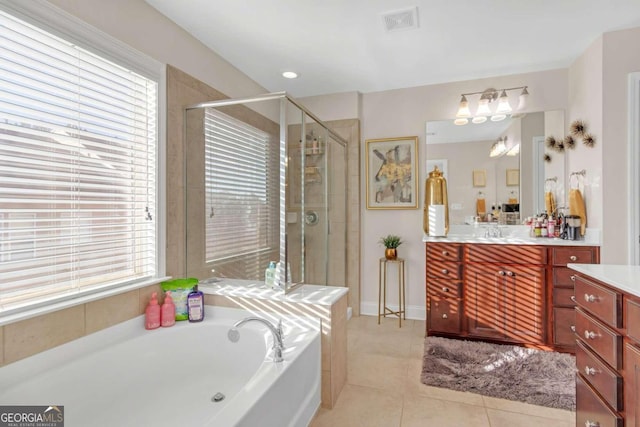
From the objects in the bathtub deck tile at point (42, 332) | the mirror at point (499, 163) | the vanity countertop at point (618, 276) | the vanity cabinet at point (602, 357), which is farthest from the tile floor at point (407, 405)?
the mirror at point (499, 163)

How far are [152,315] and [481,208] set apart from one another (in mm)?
2906

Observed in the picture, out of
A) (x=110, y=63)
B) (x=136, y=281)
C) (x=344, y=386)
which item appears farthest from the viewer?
(x=344, y=386)

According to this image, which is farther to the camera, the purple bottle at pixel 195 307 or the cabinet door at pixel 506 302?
the cabinet door at pixel 506 302

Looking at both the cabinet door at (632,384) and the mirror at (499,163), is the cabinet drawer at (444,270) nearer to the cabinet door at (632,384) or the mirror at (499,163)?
the mirror at (499,163)

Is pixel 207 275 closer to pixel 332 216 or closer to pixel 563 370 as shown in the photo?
pixel 332 216

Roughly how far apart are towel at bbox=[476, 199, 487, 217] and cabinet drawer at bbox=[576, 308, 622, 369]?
5.50 feet

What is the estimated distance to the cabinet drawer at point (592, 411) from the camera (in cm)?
121

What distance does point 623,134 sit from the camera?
230 centimetres

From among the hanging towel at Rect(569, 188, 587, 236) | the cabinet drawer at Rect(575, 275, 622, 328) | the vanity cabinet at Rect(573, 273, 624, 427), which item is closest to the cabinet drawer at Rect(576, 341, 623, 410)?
the vanity cabinet at Rect(573, 273, 624, 427)

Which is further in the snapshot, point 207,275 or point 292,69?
point 292,69

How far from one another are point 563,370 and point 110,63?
A: 3.47 metres

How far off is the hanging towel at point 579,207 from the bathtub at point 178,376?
236 centimetres

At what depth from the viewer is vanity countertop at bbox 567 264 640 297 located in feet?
3.69

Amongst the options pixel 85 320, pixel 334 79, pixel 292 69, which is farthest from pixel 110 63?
pixel 334 79
